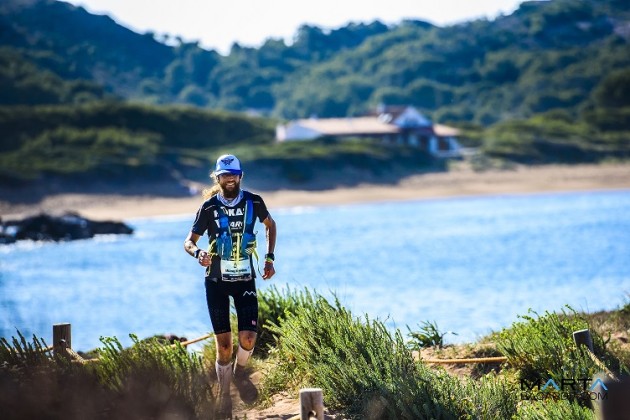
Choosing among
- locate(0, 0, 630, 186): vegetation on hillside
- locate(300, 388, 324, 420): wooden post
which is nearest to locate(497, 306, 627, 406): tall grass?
locate(300, 388, 324, 420): wooden post

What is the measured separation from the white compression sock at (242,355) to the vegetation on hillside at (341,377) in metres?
0.29

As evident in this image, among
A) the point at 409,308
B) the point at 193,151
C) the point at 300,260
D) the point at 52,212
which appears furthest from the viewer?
the point at 193,151

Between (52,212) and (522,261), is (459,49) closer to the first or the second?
(52,212)

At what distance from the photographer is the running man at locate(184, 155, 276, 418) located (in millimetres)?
8203

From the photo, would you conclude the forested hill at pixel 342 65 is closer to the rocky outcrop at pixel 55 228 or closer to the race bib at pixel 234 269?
the rocky outcrop at pixel 55 228

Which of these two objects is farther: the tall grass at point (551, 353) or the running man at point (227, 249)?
the running man at point (227, 249)

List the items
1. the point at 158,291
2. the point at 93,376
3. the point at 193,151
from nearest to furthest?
the point at 93,376, the point at 158,291, the point at 193,151

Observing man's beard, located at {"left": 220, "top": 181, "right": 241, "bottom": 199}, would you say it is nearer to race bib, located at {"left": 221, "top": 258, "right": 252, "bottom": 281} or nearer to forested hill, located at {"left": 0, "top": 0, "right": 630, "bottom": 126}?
race bib, located at {"left": 221, "top": 258, "right": 252, "bottom": 281}

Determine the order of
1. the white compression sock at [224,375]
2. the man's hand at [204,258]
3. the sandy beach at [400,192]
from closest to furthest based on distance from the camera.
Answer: the man's hand at [204,258]
the white compression sock at [224,375]
the sandy beach at [400,192]

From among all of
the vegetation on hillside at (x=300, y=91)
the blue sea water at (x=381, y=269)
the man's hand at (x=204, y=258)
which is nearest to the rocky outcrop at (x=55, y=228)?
the blue sea water at (x=381, y=269)

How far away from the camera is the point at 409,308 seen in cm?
2144

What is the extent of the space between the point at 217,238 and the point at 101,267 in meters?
29.6

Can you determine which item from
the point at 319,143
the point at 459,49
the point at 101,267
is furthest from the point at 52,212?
the point at 459,49

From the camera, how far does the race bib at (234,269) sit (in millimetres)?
8195
